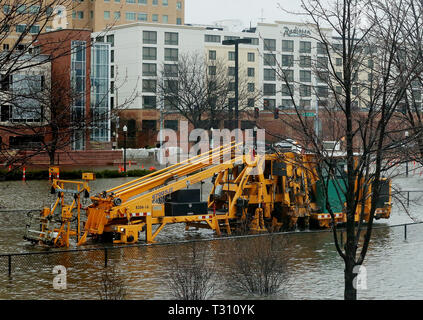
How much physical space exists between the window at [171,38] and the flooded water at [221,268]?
222ft

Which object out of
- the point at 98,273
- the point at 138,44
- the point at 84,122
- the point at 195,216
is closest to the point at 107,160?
the point at 138,44

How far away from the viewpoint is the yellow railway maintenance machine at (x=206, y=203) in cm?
1964

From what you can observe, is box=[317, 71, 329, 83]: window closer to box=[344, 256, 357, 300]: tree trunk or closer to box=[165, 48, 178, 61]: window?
box=[344, 256, 357, 300]: tree trunk

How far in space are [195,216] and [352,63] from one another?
437 inches

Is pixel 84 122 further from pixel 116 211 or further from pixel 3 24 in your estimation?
pixel 116 211

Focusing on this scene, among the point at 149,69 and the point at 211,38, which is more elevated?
the point at 211,38

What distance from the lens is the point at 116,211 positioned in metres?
19.6

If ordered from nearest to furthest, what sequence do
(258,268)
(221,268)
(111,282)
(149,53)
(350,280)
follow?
1. (350,280)
2. (111,282)
3. (258,268)
4. (221,268)
5. (149,53)

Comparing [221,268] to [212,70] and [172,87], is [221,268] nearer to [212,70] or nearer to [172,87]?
[172,87]

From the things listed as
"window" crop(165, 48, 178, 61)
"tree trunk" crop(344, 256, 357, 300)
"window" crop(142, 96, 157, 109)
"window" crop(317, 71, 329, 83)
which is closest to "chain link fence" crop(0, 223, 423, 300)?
"tree trunk" crop(344, 256, 357, 300)

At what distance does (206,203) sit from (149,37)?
227 ft

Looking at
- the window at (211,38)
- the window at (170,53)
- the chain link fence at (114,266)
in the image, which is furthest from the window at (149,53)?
the chain link fence at (114,266)

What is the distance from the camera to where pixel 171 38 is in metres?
89.0

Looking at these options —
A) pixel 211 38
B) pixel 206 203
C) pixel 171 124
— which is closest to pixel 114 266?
pixel 206 203
